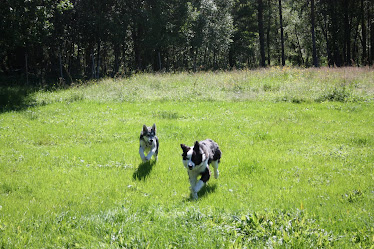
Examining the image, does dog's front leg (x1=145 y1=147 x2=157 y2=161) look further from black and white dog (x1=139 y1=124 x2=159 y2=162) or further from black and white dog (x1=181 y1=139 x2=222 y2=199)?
black and white dog (x1=181 y1=139 x2=222 y2=199)

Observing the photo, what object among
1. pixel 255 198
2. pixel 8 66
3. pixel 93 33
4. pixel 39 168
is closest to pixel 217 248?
pixel 255 198

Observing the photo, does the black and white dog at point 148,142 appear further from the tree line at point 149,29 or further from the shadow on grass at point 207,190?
the tree line at point 149,29

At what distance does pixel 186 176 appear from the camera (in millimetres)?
7711

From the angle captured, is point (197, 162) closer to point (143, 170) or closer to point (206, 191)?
point (206, 191)

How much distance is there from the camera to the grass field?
4.58 metres

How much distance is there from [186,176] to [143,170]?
4.33 feet

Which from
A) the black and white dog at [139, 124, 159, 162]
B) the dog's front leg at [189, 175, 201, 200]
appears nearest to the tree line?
the black and white dog at [139, 124, 159, 162]

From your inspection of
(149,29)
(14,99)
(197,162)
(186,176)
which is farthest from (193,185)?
(149,29)

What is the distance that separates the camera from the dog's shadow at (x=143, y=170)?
781 centimetres

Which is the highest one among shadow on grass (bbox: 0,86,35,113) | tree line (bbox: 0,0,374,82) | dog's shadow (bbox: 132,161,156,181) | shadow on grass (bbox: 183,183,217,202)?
tree line (bbox: 0,0,374,82)

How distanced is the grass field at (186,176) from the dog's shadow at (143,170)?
29 millimetres

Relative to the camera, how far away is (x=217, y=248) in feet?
13.9

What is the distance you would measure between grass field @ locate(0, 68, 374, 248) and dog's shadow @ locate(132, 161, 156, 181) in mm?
29

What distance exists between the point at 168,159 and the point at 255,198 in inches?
136
